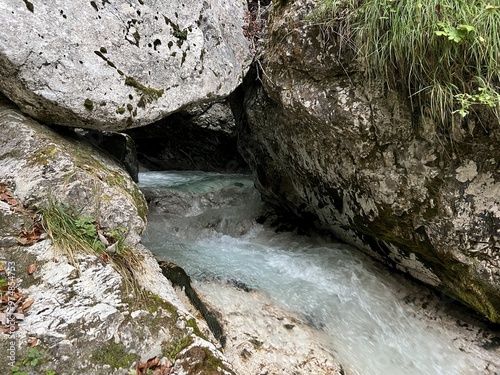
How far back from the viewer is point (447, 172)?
3.82m

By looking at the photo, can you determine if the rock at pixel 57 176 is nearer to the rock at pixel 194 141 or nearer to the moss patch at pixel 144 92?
the moss patch at pixel 144 92

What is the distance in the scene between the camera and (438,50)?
332cm

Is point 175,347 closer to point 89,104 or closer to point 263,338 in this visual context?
point 263,338

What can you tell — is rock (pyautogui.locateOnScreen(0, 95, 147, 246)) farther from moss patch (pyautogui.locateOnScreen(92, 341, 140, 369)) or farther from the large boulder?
the large boulder

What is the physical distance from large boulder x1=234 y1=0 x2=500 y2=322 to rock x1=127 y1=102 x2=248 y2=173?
16.2 feet

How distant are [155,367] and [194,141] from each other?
29.0 feet

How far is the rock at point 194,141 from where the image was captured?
33.0 feet

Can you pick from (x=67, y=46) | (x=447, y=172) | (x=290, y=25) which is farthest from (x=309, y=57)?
(x=67, y=46)

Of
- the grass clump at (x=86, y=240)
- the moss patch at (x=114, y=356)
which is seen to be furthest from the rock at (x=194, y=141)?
the moss patch at (x=114, y=356)

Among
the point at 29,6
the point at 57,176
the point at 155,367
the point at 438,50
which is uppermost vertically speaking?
the point at 438,50

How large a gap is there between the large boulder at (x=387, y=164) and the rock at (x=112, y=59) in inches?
37.7

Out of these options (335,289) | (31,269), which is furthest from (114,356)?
(335,289)

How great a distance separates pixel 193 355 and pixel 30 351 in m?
1.05

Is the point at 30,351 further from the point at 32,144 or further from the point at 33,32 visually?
the point at 33,32
